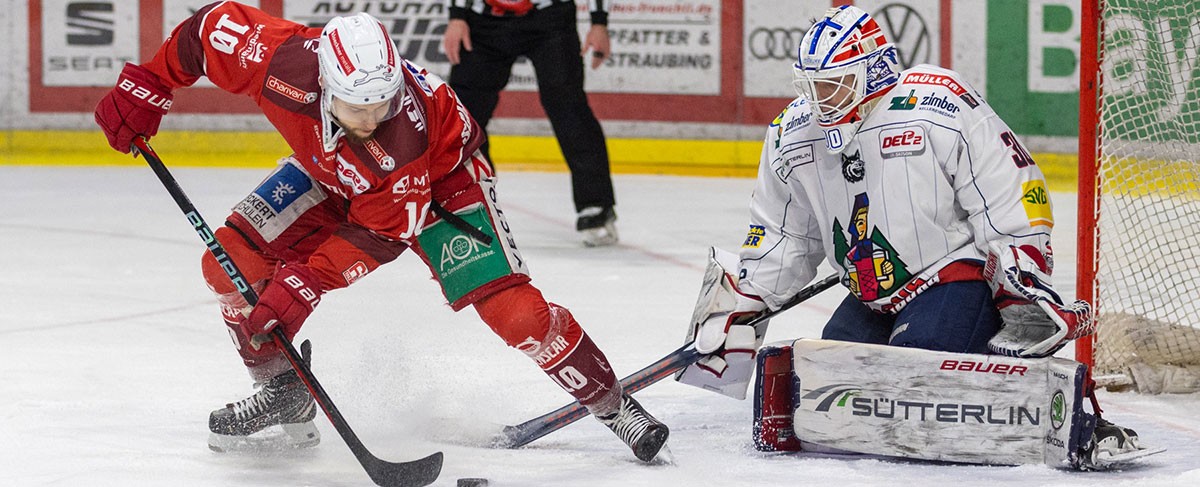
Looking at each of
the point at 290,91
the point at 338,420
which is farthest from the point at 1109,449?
the point at 290,91

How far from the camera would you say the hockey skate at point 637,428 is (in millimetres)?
2730

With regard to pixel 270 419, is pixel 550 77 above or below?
above

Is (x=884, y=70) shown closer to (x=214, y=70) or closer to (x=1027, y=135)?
(x=214, y=70)

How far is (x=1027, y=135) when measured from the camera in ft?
23.3

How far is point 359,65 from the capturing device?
2533 mm

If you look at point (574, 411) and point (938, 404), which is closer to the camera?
point (938, 404)

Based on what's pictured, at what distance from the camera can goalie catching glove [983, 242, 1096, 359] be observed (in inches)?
105

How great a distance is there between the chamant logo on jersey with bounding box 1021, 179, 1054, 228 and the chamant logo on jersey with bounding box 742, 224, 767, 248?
0.51 meters

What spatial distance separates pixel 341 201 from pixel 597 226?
8.19 feet

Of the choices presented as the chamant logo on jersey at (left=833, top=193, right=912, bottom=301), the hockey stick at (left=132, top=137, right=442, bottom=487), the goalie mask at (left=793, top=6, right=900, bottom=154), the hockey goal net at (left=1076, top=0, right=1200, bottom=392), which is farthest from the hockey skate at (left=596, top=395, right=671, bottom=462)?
the hockey goal net at (left=1076, top=0, right=1200, bottom=392)

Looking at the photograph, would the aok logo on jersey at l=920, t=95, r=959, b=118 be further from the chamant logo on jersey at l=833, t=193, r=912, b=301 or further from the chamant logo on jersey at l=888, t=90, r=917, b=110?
the chamant logo on jersey at l=833, t=193, r=912, b=301

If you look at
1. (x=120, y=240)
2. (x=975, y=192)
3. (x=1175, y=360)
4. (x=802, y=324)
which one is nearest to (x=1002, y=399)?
(x=975, y=192)

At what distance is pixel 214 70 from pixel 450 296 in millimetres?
632

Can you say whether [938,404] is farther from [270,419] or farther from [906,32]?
[906,32]
